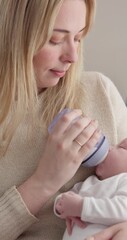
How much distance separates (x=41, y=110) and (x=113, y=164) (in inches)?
11.2

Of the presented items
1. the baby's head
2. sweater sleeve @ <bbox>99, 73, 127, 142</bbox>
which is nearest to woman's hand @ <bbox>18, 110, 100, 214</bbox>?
the baby's head

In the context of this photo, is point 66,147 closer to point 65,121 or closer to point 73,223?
point 65,121

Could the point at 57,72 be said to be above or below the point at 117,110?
above

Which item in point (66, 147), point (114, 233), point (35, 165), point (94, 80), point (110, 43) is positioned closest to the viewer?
point (114, 233)

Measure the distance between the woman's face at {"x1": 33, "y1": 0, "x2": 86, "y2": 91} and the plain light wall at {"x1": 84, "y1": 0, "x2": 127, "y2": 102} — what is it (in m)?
0.67

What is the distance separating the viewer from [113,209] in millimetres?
1066

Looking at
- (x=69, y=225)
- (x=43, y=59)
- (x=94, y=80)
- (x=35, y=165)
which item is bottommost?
(x=69, y=225)

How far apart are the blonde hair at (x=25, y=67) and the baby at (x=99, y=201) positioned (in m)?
0.23

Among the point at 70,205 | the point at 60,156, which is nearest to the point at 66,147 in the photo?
the point at 60,156

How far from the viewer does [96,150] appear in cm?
121

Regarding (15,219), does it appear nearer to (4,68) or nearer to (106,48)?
(4,68)

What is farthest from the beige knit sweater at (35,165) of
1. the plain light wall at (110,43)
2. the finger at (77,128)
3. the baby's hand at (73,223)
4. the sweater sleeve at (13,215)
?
the plain light wall at (110,43)

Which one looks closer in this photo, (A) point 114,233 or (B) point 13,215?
(A) point 114,233

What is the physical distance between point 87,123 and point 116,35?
0.86m
